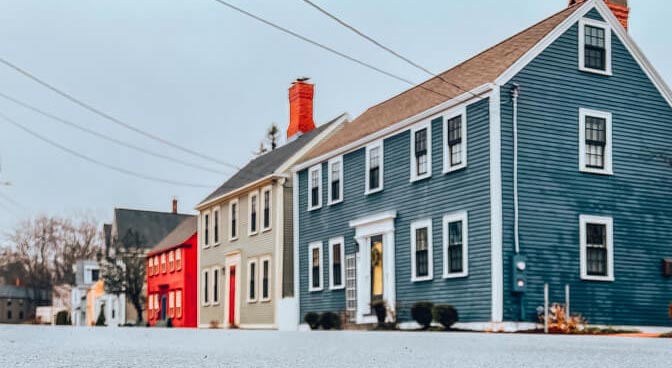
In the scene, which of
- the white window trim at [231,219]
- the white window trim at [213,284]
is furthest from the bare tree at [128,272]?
the white window trim at [231,219]

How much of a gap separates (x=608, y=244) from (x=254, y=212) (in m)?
18.4

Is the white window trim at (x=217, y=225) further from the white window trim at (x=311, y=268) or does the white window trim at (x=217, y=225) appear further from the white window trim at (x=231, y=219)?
the white window trim at (x=311, y=268)

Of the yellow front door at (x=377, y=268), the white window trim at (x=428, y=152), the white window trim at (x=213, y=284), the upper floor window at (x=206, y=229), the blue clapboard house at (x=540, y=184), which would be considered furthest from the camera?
the upper floor window at (x=206, y=229)

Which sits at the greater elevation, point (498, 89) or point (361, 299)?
point (498, 89)

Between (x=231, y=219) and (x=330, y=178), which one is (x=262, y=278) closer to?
(x=231, y=219)

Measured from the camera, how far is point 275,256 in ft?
120

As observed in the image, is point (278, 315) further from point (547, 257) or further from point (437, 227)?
point (547, 257)

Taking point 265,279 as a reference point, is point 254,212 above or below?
above

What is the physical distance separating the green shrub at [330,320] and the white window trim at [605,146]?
367 inches

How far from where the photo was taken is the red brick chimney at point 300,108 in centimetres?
4059

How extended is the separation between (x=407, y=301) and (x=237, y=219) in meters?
16.5

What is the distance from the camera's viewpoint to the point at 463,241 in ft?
78.0

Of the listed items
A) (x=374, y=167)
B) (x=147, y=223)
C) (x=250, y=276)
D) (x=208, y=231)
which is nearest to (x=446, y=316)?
(x=374, y=167)

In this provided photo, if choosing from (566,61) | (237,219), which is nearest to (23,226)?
(237,219)
